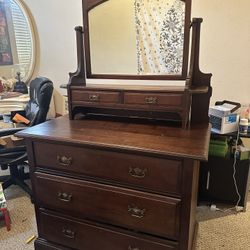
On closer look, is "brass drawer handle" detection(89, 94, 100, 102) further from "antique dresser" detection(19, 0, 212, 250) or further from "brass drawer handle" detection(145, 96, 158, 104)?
"brass drawer handle" detection(145, 96, 158, 104)

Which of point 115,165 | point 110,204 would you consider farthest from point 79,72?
point 110,204

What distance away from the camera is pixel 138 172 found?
114 centimetres

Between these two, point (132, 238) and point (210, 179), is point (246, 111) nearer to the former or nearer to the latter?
point (210, 179)

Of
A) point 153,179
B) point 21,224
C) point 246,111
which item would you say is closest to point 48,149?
point 153,179

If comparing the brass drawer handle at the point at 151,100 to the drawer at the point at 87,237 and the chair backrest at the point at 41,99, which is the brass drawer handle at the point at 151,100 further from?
the chair backrest at the point at 41,99

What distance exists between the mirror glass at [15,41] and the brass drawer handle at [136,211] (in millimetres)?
1846

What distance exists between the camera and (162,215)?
3.77ft

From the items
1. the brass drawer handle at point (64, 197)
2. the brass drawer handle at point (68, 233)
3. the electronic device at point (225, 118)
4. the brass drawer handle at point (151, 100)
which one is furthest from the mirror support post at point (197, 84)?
the brass drawer handle at point (68, 233)

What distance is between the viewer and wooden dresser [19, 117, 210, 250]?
1099 millimetres

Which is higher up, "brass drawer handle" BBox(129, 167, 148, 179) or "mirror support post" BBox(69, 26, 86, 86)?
"mirror support post" BBox(69, 26, 86, 86)

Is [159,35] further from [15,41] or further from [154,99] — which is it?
[15,41]

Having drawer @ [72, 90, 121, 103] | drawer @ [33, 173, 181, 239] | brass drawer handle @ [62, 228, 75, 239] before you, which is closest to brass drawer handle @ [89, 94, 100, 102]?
drawer @ [72, 90, 121, 103]

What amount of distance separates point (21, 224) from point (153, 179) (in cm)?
127

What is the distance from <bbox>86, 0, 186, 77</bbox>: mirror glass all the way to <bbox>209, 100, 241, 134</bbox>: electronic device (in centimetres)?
55
